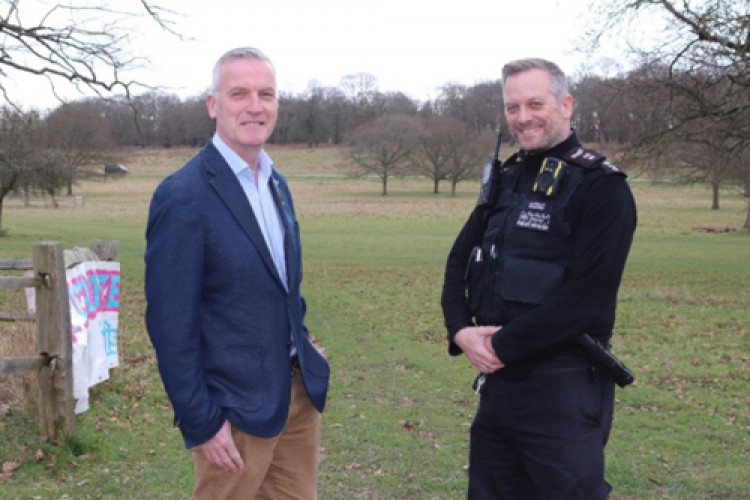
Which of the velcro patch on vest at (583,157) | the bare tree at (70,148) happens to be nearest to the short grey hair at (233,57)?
the velcro patch on vest at (583,157)

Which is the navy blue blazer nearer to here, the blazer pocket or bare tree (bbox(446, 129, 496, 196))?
the blazer pocket

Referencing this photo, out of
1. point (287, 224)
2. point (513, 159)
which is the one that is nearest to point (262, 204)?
point (287, 224)

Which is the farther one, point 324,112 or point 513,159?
point 324,112

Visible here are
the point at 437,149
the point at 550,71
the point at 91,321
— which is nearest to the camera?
the point at 550,71

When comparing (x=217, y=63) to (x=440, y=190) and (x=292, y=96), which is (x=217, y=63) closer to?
(x=440, y=190)

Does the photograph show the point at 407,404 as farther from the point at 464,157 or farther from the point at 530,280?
the point at 464,157

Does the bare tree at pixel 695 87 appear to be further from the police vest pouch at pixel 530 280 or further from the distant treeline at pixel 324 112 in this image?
the distant treeline at pixel 324 112

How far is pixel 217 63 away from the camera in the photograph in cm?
306

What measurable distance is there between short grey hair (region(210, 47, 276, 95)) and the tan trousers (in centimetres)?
125

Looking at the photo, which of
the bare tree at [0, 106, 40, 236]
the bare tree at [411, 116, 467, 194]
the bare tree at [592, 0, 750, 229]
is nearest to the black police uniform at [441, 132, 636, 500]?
the bare tree at [592, 0, 750, 229]

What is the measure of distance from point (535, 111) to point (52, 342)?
13.0ft

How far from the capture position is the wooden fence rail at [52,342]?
5.43 m

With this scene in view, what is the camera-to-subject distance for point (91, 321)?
665 centimetres

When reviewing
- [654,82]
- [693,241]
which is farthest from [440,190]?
[654,82]
